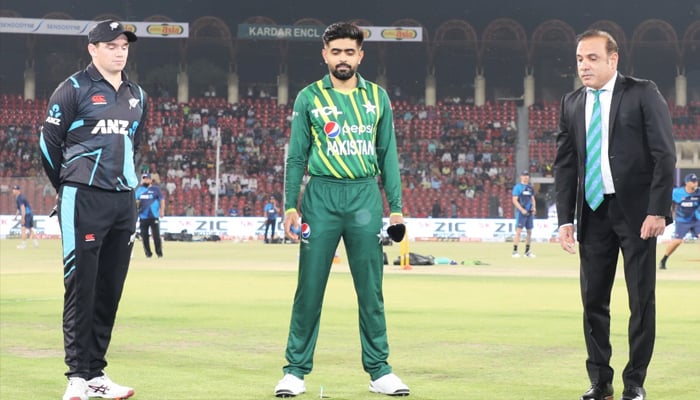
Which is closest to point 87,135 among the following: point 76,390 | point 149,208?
point 76,390

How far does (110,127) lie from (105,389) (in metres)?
1.81

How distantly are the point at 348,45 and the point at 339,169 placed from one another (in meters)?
0.87

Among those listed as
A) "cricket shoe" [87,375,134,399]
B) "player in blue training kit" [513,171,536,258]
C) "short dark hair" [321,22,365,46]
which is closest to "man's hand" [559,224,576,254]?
"short dark hair" [321,22,365,46]

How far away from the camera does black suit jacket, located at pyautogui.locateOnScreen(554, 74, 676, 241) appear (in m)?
7.32

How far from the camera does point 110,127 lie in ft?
25.3

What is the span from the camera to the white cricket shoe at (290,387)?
7.75m

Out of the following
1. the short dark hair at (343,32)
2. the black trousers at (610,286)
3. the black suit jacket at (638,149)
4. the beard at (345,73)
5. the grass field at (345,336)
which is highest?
the short dark hair at (343,32)

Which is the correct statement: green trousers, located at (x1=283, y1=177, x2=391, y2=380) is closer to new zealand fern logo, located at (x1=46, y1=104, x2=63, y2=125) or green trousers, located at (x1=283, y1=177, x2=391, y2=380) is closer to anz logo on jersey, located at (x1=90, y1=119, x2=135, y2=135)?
anz logo on jersey, located at (x1=90, y1=119, x2=135, y2=135)

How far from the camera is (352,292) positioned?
17906 millimetres

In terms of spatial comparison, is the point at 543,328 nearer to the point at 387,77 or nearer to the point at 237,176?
the point at 237,176

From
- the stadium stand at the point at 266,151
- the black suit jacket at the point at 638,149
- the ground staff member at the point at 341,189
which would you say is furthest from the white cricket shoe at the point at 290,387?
the stadium stand at the point at 266,151

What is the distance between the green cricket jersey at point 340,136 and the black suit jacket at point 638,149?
1385 millimetres

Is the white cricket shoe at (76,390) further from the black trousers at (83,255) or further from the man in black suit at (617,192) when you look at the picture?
the man in black suit at (617,192)

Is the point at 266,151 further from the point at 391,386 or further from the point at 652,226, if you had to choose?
the point at 652,226
